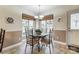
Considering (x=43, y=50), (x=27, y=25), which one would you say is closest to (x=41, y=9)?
(x=27, y=25)

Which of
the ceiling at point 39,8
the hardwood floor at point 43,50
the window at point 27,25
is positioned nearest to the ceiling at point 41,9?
the ceiling at point 39,8

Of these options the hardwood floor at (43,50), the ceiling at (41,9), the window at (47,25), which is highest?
the ceiling at (41,9)

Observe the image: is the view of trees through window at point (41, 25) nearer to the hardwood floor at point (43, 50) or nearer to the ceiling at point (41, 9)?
the ceiling at point (41, 9)

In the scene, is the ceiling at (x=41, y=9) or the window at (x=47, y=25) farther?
the window at (x=47, y=25)

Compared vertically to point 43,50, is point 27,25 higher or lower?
higher

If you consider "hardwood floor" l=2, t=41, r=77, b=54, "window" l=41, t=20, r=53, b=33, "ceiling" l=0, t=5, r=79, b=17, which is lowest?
"hardwood floor" l=2, t=41, r=77, b=54

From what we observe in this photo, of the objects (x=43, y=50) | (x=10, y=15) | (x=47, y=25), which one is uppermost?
(x=10, y=15)

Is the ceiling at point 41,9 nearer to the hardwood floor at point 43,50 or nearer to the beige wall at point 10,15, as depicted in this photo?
the beige wall at point 10,15

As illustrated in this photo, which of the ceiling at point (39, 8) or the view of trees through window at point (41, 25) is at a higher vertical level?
the ceiling at point (39, 8)

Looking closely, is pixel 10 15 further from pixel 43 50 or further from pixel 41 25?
pixel 43 50

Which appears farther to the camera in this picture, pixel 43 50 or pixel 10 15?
pixel 43 50

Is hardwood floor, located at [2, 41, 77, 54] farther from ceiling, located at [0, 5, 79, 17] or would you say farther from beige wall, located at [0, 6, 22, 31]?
ceiling, located at [0, 5, 79, 17]

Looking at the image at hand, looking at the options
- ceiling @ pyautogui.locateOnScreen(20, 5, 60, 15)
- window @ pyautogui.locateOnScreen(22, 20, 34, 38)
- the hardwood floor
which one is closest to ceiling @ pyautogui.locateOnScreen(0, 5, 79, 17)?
ceiling @ pyautogui.locateOnScreen(20, 5, 60, 15)
